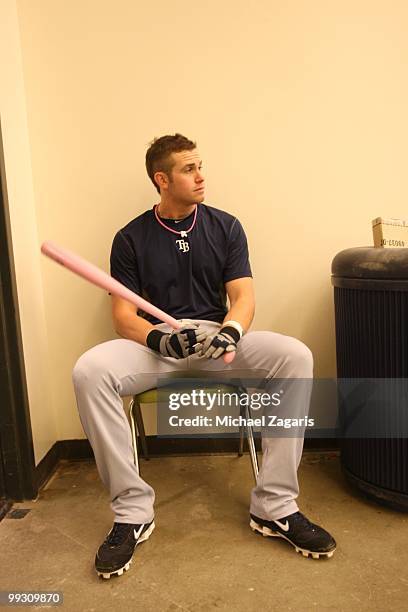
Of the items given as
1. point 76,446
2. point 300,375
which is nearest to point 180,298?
point 300,375

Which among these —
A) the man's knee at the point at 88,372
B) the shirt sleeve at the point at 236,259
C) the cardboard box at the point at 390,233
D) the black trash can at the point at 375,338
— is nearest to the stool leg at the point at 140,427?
the man's knee at the point at 88,372

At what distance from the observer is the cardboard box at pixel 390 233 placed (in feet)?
5.25

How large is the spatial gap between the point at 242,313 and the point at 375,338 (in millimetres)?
440

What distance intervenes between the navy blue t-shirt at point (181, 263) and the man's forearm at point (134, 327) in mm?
102

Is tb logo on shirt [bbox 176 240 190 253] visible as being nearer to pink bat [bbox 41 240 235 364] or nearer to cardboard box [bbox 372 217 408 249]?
pink bat [bbox 41 240 235 364]

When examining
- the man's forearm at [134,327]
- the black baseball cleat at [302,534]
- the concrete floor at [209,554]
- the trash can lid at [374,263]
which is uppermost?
the trash can lid at [374,263]

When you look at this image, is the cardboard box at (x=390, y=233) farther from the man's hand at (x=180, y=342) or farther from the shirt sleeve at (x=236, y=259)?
the man's hand at (x=180, y=342)

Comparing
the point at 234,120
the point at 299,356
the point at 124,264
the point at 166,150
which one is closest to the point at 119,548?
the point at 299,356

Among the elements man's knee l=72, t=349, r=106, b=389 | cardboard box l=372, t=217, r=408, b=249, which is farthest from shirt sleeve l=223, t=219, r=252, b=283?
man's knee l=72, t=349, r=106, b=389

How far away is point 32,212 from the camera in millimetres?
1929

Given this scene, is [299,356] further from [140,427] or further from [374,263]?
[140,427]

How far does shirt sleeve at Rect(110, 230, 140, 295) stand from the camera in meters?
1.75

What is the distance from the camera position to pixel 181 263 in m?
1.75

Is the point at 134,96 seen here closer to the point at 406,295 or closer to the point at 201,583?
the point at 406,295
